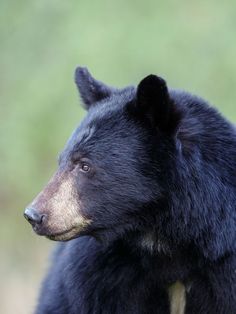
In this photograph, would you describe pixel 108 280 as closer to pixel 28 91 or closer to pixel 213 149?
pixel 213 149

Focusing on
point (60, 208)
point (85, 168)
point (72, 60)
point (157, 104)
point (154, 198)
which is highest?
point (72, 60)

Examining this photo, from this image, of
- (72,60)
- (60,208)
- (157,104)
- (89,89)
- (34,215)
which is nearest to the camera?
(34,215)

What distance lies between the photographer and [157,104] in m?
6.50

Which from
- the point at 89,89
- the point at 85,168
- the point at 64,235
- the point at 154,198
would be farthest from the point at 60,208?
the point at 89,89

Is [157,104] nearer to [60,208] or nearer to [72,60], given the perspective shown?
[60,208]

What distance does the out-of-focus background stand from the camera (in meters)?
16.1

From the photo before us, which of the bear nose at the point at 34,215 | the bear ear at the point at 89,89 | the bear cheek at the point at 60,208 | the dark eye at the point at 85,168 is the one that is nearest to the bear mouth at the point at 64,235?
the bear cheek at the point at 60,208

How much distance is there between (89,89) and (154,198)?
3.40 feet

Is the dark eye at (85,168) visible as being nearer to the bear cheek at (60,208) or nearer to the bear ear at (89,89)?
the bear cheek at (60,208)

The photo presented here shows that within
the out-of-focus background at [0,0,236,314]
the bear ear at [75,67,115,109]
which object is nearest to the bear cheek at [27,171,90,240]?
the bear ear at [75,67,115,109]

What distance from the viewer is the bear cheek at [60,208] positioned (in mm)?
6341

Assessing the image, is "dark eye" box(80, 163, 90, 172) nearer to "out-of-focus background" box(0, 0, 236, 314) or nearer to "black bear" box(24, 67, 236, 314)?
"black bear" box(24, 67, 236, 314)

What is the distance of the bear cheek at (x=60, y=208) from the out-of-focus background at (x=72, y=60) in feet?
28.3

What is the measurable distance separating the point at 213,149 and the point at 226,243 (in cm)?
63
